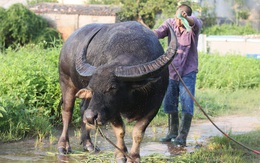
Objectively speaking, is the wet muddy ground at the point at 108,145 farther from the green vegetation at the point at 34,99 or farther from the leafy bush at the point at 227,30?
the leafy bush at the point at 227,30

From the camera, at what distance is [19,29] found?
2138cm

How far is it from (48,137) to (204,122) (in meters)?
3.03

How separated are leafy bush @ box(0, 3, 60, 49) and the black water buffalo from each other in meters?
14.7

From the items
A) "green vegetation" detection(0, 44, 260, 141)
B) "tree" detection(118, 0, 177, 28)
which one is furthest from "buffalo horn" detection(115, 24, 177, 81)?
"tree" detection(118, 0, 177, 28)

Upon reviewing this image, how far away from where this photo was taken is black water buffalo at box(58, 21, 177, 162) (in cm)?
490

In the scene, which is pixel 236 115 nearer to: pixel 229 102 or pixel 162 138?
pixel 229 102

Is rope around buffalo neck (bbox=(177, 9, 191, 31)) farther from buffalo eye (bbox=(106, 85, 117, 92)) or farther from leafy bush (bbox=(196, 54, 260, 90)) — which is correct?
leafy bush (bbox=(196, 54, 260, 90))

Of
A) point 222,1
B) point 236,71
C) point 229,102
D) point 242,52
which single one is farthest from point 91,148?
point 222,1

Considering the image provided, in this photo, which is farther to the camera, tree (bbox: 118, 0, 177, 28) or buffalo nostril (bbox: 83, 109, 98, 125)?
tree (bbox: 118, 0, 177, 28)

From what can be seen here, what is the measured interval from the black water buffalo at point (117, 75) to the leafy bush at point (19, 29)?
577 inches

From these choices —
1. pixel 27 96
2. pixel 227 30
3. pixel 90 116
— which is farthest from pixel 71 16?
pixel 90 116

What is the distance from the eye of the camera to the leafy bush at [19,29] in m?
21.3

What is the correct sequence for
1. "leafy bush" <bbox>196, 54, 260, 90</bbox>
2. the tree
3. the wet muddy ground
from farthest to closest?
1. the tree
2. "leafy bush" <bbox>196, 54, 260, 90</bbox>
3. the wet muddy ground

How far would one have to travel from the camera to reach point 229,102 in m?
11.2
